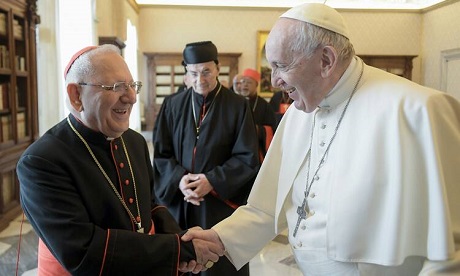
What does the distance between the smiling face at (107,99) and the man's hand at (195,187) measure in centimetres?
119

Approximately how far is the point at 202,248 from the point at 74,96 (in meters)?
0.74

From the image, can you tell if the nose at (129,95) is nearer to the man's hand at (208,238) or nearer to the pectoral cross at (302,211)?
the man's hand at (208,238)

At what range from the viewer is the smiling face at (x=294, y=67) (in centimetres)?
143

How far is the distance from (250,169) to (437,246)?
168 centimetres

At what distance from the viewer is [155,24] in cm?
1237

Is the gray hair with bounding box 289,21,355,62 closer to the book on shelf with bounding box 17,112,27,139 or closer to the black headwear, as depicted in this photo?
the black headwear

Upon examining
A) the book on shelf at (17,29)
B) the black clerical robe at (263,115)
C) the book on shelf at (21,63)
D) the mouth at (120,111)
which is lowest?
the black clerical robe at (263,115)

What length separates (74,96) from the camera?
149 cm

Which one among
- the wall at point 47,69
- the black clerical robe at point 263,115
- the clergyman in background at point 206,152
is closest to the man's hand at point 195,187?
the clergyman in background at point 206,152

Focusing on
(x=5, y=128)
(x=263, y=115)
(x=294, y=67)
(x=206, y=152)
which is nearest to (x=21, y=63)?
(x=5, y=128)

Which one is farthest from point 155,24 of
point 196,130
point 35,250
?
point 196,130

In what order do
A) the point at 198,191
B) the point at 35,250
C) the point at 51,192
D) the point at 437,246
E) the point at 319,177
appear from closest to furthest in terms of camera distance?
the point at 437,246, the point at 51,192, the point at 319,177, the point at 198,191, the point at 35,250

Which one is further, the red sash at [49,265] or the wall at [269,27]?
the wall at [269,27]

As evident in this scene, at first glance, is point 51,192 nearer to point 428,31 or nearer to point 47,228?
point 47,228
